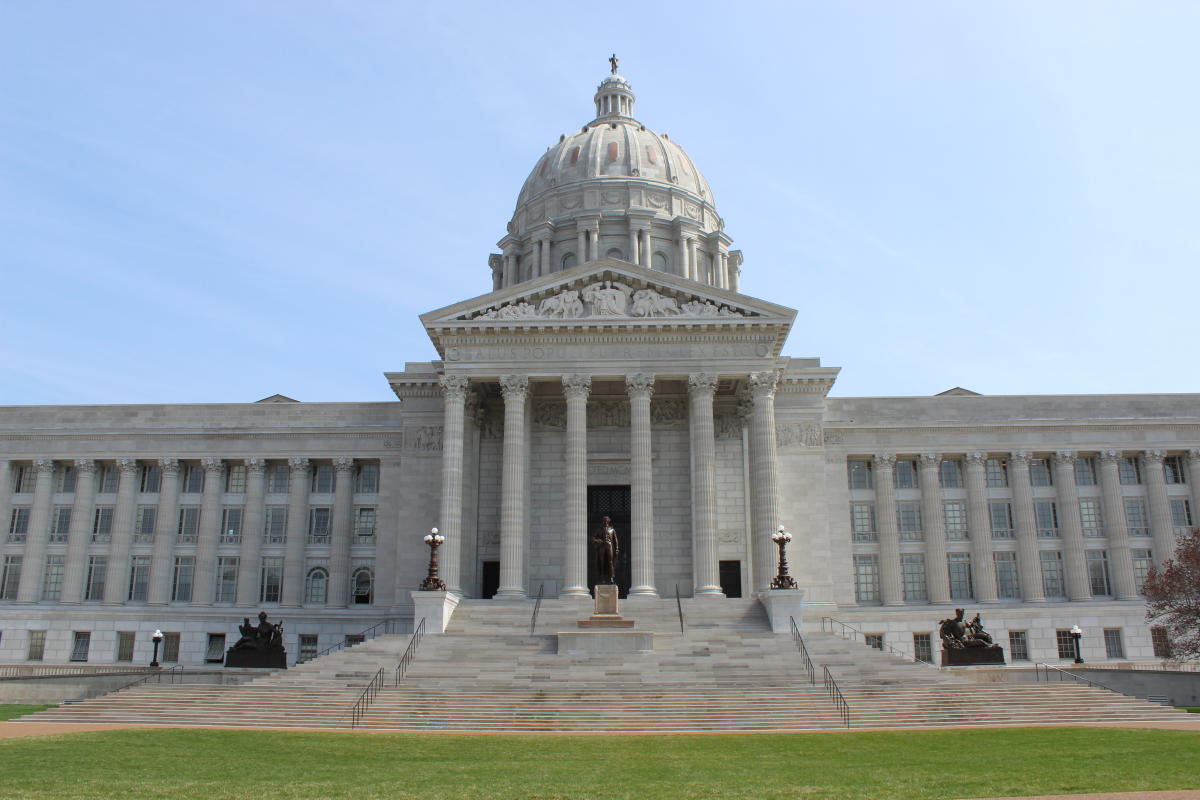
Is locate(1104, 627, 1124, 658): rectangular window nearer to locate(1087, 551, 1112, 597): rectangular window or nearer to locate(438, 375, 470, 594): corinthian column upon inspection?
locate(1087, 551, 1112, 597): rectangular window

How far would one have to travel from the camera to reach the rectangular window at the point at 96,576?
56.4 metres

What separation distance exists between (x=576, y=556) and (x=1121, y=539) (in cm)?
2902

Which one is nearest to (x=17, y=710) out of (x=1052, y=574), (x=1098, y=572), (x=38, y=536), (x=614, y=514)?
(x=38, y=536)

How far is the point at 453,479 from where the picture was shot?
155ft

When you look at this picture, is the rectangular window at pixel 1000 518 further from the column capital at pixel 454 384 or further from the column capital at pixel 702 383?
the column capital at pixel 454 384

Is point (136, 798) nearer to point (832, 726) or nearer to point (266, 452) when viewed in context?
point (832, 726)

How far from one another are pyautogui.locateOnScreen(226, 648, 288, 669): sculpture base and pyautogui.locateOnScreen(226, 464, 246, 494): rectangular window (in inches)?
720

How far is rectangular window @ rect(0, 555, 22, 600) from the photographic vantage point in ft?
185

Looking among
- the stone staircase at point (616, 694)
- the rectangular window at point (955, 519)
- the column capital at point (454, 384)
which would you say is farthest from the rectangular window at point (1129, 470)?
the column capital at point (454, 384)

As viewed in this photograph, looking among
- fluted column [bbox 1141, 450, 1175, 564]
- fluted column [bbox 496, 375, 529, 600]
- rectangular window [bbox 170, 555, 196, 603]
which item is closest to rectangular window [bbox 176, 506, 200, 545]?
rectangular window [bbox 170, 555, 196, 603]

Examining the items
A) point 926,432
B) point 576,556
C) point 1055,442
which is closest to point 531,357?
point 576,556

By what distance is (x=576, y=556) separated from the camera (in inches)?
1810

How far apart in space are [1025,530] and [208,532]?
1675 inches

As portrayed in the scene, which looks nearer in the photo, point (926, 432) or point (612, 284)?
point (612, 284)
